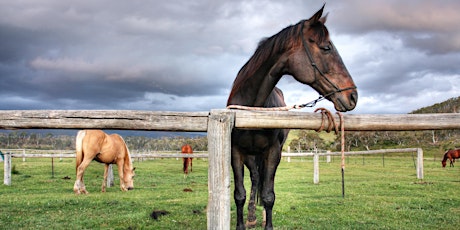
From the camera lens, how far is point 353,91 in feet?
11.1

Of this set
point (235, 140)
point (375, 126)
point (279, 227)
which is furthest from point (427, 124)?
point (279, 227)

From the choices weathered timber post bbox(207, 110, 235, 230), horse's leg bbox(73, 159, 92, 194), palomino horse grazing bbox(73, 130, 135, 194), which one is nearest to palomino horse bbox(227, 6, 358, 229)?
weathered timber post bbox(207, 110, 235, 230)

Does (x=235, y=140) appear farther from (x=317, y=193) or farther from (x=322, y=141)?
(x=322, y=141)

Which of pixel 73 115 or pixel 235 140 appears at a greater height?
pixel 73 115

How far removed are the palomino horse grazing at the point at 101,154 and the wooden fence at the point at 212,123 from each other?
7382 mm

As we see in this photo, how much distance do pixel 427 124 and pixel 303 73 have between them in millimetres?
1358

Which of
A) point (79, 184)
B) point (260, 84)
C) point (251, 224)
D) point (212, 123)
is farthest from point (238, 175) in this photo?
point (79, 184)

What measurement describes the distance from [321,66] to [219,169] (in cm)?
157

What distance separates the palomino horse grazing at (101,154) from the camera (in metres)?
10.2

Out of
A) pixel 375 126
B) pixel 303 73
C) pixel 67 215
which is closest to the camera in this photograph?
pixel 375 126

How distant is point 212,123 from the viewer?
2951mm

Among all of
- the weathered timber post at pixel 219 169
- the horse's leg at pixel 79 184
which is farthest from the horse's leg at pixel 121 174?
the weathered timber post at pixel 219 169

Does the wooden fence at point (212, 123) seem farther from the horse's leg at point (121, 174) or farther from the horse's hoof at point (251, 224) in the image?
the horse's leg at point (121, 174)

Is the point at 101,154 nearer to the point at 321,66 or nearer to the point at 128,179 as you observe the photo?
the point at 128,179
